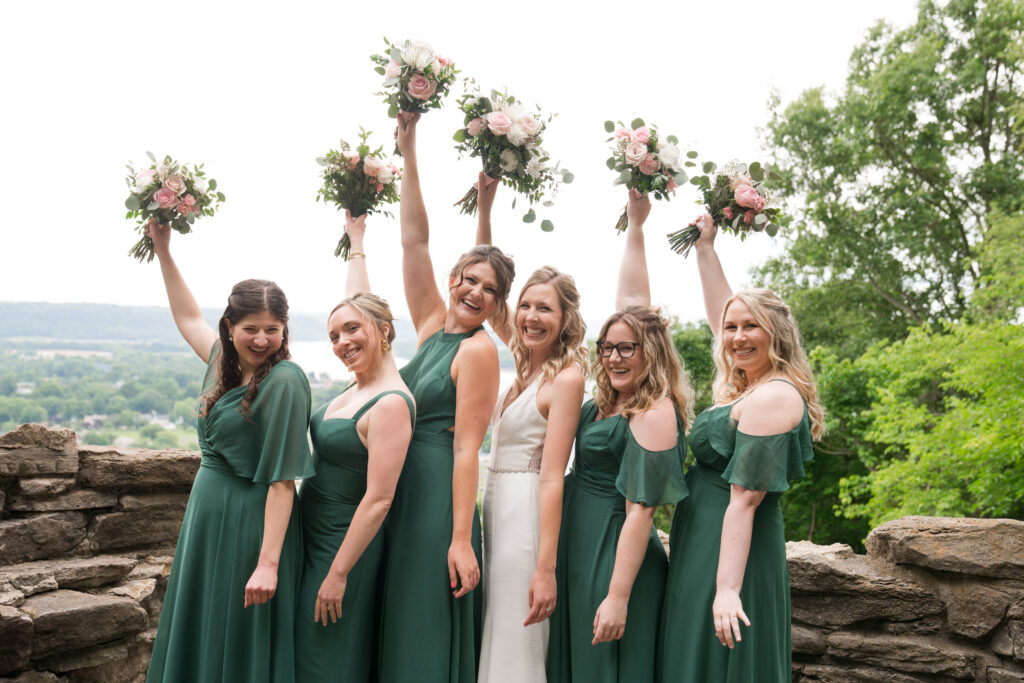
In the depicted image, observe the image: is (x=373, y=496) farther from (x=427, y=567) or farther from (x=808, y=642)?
(x=808, y=642)

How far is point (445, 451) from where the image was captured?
3391 mm

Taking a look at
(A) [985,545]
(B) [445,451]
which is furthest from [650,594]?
(A) [985,545]

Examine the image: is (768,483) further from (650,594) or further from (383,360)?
(383,360)

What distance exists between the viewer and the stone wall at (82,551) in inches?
139

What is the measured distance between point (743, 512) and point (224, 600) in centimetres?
197

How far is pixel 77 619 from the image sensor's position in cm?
359

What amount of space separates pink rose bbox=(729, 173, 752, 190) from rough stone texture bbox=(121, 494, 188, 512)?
10.6 feet

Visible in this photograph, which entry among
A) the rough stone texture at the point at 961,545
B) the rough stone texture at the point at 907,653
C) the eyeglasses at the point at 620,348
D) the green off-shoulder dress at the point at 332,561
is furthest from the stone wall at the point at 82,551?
the rough stone texture at the point at 961,545

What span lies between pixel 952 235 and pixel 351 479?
20861mm

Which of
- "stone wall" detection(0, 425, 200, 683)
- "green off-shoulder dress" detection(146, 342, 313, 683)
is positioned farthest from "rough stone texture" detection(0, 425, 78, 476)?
"green off-shoulder dress" detection(146, 342, 313, 683)

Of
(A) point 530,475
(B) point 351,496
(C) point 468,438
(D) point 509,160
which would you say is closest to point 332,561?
(B) point 351,496

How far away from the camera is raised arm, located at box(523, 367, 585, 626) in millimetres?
3176

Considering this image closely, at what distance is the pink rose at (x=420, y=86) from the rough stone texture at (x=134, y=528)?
2528 millimetres

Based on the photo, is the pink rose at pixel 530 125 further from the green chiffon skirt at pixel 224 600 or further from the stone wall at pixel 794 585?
the stone wall at pixel 794 585
